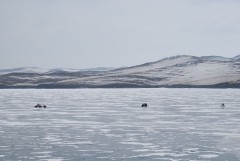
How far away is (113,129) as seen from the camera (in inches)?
1486

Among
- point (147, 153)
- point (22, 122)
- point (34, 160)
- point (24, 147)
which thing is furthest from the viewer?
point (22, 122)

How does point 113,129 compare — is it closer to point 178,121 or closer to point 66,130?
point 66,130

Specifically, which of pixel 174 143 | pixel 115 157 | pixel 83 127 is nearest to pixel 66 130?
pixel 83 127

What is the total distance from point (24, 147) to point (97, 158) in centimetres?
594

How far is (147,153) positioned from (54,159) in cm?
526

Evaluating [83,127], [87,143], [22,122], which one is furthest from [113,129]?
[22,122]

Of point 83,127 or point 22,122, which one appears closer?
point 83,127

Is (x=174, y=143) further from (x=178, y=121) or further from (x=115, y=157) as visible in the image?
(x=178, y=121)

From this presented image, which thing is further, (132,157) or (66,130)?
(66,130)

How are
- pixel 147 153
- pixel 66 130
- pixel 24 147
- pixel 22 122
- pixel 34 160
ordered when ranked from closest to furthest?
pixel 34 160 < pixel 147 153 < pixel 24 147 < pixel 66 130 < pixel 22 122

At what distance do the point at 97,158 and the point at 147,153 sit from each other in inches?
124

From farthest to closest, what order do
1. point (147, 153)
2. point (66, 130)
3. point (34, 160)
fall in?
point (66, 130) < point (147, 153) < point (34, 160)

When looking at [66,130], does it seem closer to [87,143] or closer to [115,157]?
[87,143]

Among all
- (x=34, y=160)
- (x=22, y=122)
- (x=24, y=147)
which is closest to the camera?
(x=34, y=160)
